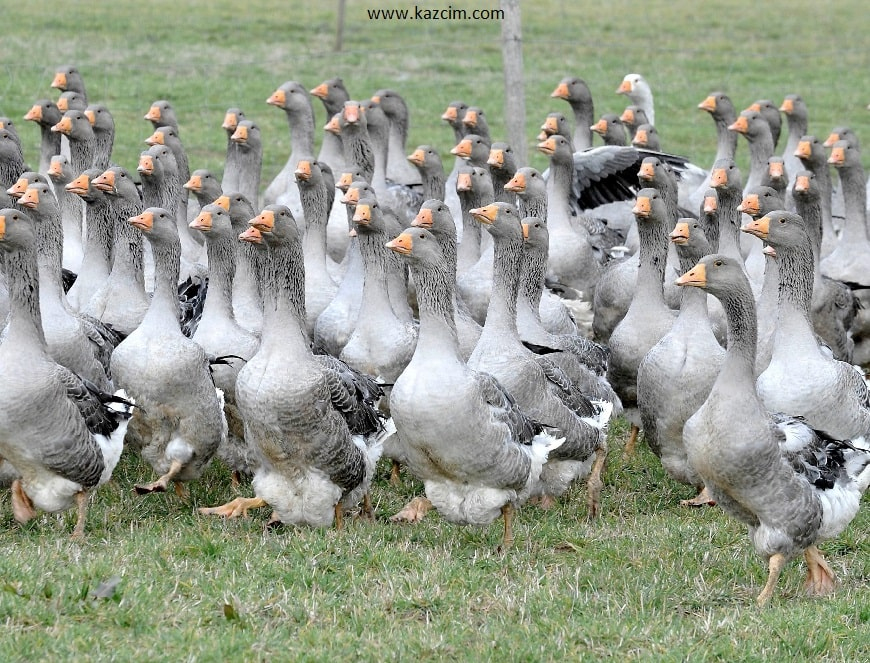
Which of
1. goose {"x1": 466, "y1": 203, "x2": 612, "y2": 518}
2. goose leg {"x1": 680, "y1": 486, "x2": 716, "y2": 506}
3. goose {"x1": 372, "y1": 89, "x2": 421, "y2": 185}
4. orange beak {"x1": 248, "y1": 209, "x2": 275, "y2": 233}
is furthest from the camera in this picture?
goose {"x1": 372, "y1": 89, "x2": 421, "y2": 185}

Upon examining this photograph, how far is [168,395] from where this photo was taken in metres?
8.09

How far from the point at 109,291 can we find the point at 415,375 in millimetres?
3208

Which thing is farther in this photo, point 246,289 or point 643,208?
point 246,289

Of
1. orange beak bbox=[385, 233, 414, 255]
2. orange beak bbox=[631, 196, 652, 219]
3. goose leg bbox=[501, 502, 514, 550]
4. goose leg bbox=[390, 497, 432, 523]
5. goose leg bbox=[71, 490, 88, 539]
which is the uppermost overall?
orange beak bbox=[385, 233, 414, 255]

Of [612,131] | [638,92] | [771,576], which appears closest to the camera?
[771,576]

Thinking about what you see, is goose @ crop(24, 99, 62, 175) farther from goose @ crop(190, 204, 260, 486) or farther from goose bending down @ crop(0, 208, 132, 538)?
goose bending down @ crop(0, 208, 132, 538)

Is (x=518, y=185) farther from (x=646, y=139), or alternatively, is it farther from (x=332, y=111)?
(x=332, y=111)

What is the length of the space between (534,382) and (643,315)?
150cm

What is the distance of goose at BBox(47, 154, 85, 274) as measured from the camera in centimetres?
1070

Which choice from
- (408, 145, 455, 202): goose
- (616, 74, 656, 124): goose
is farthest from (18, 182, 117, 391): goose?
(616, 74, 656, 124): goose

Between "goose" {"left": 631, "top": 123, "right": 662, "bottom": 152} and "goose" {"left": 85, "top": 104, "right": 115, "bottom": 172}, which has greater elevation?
"goose" {"left": 85, "top": 104, "right": 115, "bottom": 172}

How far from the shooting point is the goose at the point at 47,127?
1187cm

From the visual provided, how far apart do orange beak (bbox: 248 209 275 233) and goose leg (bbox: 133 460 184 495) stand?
1526mm

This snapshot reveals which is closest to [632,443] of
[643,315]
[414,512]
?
[643,315]
